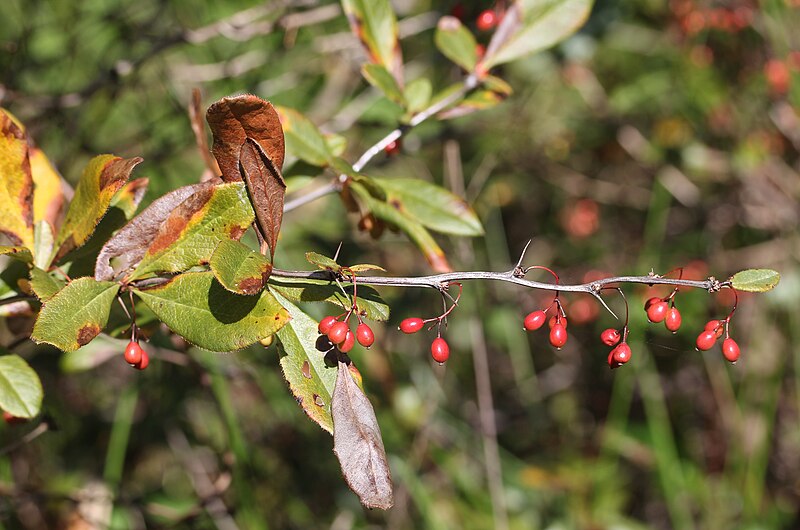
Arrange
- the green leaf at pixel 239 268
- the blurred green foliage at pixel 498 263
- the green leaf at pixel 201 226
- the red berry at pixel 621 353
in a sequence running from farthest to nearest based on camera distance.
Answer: the blurred green foliage at pixel 498 263, the red berry at pixel 621 353, the green leaf at pixel 201 226, the green leaf at pixel 239 268

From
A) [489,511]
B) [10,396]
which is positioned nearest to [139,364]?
[10,396]

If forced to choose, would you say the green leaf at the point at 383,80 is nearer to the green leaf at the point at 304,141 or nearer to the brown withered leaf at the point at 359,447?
the green leaf at the point at 304,141

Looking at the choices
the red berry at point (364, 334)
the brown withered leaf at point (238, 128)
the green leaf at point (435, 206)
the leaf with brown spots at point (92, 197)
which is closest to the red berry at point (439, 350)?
the red berry at point (364, 334)

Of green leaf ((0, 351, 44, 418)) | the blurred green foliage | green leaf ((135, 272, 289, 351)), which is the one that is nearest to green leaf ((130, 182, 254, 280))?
green leaf ((135, 272, 289, 351))

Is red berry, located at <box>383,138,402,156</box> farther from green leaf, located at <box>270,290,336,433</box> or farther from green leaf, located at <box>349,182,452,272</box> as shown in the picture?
green leaf, located at <box>270,290,336,433</box>

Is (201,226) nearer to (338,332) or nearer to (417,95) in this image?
(338,332)

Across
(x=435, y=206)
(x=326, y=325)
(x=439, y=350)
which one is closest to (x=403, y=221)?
(x=435, y=206)
